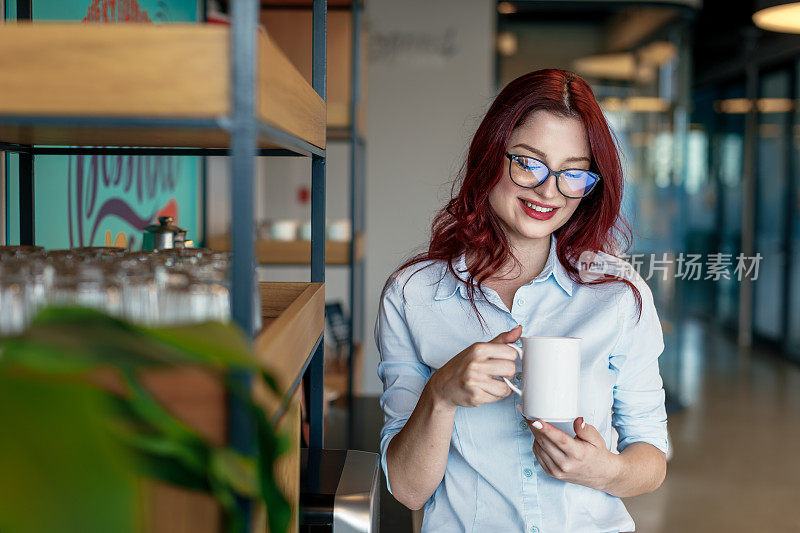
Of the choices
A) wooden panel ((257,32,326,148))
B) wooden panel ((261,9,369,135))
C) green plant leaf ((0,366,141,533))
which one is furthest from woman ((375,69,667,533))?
wooden panel ((261,9,369,135))

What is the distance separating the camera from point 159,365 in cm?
56

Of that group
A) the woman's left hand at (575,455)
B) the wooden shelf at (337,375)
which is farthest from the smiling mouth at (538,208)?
the wooden shelf at (337,375)

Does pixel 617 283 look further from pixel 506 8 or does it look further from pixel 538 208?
pixel 506 8

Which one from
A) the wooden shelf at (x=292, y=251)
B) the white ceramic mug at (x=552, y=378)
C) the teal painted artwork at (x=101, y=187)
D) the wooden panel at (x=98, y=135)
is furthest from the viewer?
the wooden shelf at (x=292, y=251)

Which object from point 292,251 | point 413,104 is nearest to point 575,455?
point 292,251

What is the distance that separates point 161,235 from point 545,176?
0.81 meters

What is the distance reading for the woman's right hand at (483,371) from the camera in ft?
4.03

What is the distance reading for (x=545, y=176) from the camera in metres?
1.45

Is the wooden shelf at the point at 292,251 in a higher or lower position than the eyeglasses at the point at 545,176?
lower

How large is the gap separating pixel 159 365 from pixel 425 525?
1076mm

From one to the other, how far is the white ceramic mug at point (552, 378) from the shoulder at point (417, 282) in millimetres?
371

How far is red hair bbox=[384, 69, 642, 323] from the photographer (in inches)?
59.2

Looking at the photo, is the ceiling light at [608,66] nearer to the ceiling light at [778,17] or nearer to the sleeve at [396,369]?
the ceiling light at [778,17]

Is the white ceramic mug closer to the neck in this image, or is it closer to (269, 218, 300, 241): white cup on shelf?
the neck
